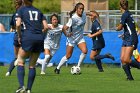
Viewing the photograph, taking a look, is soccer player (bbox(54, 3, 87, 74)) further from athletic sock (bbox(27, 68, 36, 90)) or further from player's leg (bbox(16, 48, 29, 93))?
athletic sock (bbox(27, 68, 36, 90))

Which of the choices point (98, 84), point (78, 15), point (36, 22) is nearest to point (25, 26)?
point (36, 22)

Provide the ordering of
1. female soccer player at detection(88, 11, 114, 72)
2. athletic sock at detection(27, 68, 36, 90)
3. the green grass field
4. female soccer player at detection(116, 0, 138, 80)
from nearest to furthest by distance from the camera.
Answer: athletic sock at detection(27, 68, 36, 90)
the green grass field
female soccer player at detection(116, 0, 138, 80)
female soccer player at detection(88, 11, 114, 72)

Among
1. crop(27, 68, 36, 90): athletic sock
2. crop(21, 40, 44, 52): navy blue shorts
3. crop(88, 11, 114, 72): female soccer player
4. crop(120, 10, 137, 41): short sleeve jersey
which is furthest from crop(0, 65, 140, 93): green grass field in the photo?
crop(88, 11, 114, 72): female soccer player

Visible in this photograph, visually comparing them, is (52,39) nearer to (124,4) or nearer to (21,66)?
(124,4)

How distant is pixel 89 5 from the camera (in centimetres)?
3353

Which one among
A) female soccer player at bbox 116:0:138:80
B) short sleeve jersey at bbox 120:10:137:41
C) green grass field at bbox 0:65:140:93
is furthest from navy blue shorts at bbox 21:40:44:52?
short sleeve jersey at bbox 120:10:137:41

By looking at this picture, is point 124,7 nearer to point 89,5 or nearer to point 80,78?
point 80,78

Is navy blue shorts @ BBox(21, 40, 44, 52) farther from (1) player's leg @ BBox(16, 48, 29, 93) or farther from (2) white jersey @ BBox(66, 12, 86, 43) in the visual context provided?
(2) white jersey @ BBox(66, 12, 86, 43)

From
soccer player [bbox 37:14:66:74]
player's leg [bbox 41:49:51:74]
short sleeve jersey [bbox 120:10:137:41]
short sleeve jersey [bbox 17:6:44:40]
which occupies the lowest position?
player's leg [bbox 41:49:51:74]

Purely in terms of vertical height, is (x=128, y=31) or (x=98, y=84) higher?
(x=128, y=31)

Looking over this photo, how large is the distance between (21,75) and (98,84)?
2.86 metres

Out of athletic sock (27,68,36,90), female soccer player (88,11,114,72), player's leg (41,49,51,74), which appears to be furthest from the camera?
female soccer player (88,11,114,72)

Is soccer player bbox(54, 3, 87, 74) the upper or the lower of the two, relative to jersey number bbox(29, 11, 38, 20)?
lower

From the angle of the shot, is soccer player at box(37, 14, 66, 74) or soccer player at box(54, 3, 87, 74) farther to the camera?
soccer player at box(37, 14, 66, 74)
